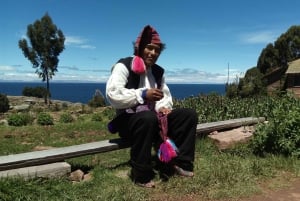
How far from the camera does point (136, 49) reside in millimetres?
4184

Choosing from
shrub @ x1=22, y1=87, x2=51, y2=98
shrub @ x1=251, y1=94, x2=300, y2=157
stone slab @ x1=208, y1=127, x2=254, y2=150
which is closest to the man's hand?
shrub @ x1=251, y1=94, x2=300, y2=157

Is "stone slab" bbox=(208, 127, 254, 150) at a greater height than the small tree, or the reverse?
the small tree

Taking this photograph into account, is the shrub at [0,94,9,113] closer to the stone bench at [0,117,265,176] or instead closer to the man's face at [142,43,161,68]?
the stone bench at [0,117,265,176]

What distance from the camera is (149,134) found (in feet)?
12.6

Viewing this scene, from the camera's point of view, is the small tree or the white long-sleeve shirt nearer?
the white long-sleeve shirt

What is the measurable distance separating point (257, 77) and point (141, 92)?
22.8m

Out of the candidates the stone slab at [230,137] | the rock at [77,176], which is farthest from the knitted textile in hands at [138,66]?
the stone slab at [230,137]

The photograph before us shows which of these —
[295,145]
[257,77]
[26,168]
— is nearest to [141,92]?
[26,168]

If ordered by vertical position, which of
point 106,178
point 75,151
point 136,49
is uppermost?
point 136,49

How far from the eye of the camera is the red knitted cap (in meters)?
4.16

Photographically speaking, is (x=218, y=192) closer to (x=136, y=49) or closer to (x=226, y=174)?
(x=226, y=174)

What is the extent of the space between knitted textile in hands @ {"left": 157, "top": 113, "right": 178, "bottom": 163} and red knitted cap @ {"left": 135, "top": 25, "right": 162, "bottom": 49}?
77 centimetres

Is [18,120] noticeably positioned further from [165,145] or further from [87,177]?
[165,145]

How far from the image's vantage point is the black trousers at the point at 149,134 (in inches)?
151
